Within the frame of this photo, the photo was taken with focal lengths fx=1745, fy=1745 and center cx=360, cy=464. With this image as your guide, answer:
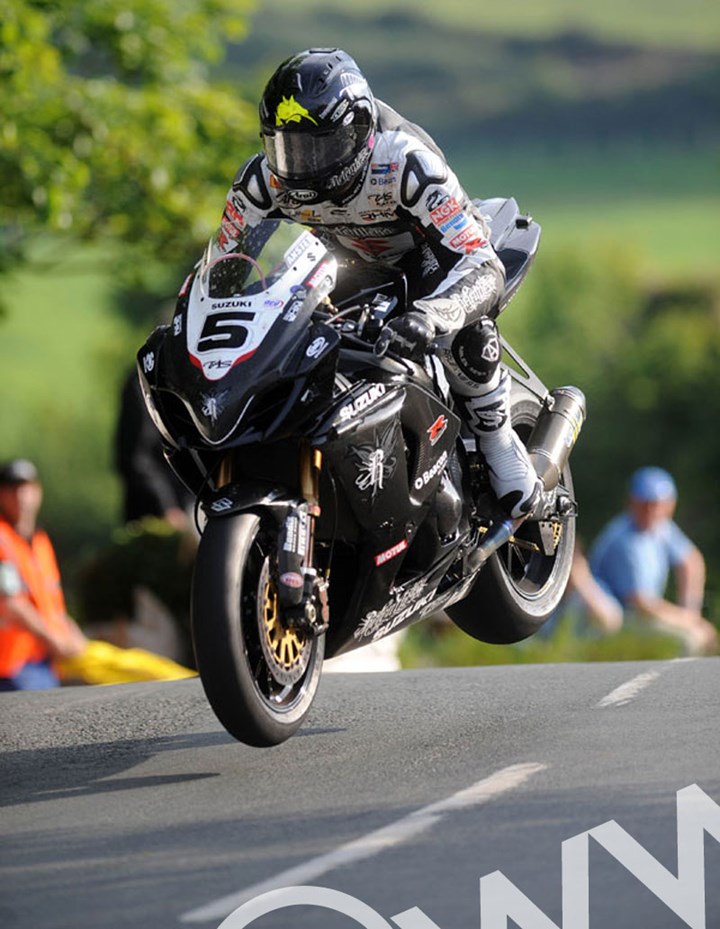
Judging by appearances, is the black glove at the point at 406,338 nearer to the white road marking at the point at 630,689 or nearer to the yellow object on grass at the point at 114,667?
the white road marking at the point at 630,689

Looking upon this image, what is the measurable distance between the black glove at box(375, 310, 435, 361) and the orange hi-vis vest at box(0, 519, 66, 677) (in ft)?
14.3

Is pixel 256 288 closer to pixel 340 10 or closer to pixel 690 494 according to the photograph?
pixel 690 494

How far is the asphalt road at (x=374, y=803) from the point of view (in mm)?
4379

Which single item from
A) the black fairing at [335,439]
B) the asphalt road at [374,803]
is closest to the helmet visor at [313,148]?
the black fairing at [335,439]

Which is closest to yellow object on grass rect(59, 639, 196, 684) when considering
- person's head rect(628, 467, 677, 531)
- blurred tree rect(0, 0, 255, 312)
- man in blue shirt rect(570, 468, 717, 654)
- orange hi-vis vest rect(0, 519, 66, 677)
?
orange hi-vis vest rect(0, 519, 66, 677)

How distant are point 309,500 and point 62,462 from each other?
78.7 ft

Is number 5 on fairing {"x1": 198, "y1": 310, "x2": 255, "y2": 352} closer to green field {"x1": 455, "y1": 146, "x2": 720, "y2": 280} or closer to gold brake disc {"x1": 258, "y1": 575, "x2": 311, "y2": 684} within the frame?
gold brake disc {"x1": 258, "y1": 575, "x2": 311, "y2": 684}

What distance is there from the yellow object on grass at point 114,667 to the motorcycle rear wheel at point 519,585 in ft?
7.92

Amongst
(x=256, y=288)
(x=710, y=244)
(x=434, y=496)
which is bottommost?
(x=710, y=244)

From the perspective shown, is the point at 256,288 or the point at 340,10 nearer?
the point at 256,288

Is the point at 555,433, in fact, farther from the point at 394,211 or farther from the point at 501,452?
the point at 394,211

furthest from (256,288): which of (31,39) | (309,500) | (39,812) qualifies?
(31,39)

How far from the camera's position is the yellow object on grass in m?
9.44

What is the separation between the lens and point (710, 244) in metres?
32.1
